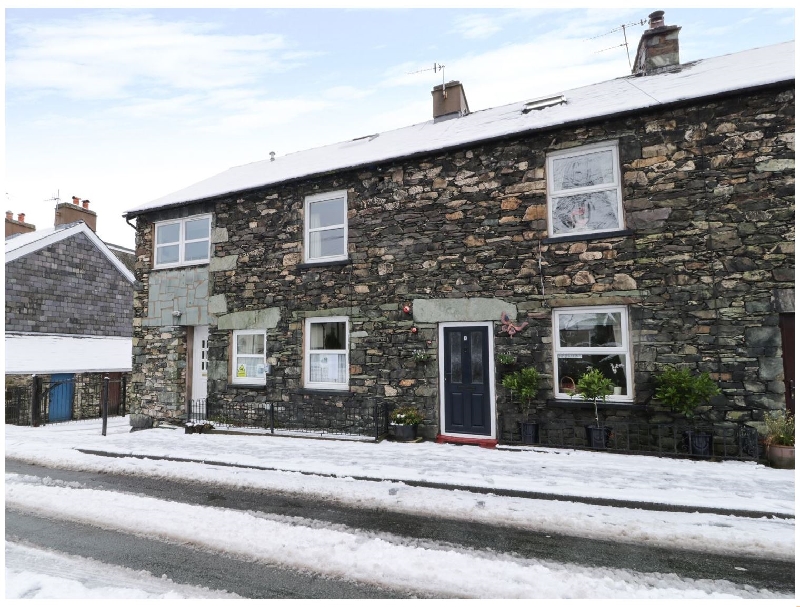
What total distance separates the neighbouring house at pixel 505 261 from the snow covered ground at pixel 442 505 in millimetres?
1431

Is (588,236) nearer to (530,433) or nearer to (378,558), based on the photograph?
(530,433)

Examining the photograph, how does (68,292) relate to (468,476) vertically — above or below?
above

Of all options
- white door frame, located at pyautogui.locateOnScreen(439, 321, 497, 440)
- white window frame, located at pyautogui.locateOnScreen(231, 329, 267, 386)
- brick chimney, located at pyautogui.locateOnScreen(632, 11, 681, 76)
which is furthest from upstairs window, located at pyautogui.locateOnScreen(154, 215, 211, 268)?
brick chimney, located at pyautogui.locateOnScreen(632, 11, 681, 76)

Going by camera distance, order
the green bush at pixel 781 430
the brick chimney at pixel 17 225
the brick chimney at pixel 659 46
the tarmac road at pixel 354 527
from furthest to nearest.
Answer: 1. the brick chimney at pixel 17 225
2. the brick chimney at pixel 659 46
3. the green bush at pixel 781 430
4. the tarmac road at pixel 354 527

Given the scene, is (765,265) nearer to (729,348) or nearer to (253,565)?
(729,348)

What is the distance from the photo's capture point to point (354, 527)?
4.57m

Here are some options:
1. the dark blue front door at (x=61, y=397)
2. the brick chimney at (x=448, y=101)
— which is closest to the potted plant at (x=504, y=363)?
the brick chimney at (x=448, y=101)

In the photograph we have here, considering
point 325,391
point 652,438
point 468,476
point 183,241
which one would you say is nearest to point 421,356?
point 325,391

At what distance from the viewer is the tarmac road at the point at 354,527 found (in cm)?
348

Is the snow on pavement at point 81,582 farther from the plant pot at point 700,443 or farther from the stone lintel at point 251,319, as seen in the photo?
the plant pot at point 700,443

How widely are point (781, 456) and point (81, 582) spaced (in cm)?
842
